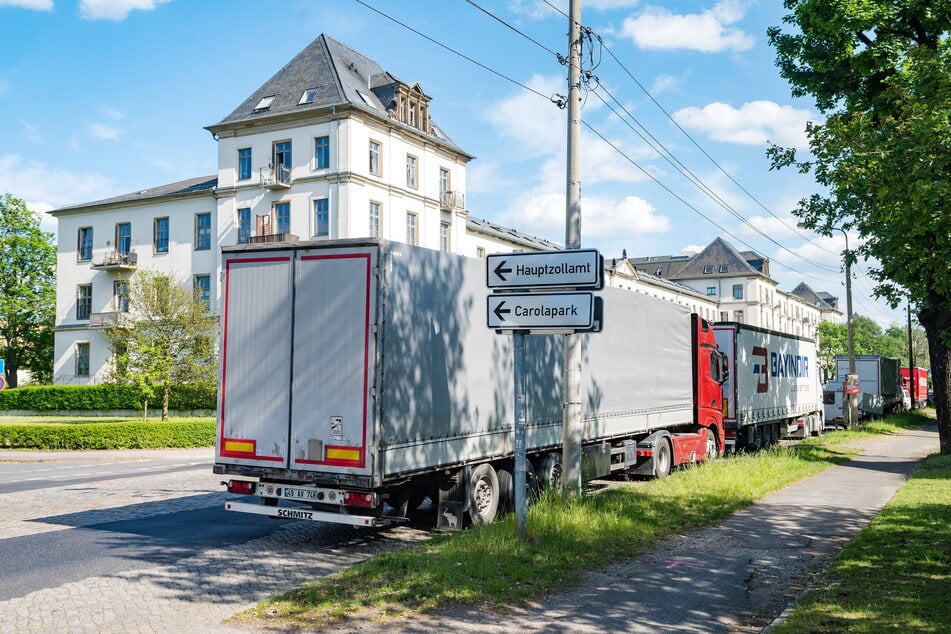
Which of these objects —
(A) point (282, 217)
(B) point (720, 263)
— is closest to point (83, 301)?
(A) point (282, 217)

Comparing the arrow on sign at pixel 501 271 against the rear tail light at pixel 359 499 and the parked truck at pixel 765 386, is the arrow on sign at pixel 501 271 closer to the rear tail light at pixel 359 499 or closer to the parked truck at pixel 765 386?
the rear tail light at pixel 359 499

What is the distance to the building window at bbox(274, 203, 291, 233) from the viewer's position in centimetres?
4584

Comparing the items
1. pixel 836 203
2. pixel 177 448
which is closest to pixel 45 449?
pixel 177 448

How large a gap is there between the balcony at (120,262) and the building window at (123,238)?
449 mm

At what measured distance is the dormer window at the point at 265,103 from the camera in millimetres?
47375

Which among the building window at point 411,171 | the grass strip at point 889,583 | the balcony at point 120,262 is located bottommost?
the grass strip at point 889,583

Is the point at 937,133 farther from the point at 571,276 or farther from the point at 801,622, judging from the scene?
the point at 801,622

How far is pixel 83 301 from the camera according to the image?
54.8 m

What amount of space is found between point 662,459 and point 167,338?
25.1 m

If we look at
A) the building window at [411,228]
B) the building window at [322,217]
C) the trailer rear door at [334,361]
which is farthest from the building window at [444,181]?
the trailer rear door at [334,361]

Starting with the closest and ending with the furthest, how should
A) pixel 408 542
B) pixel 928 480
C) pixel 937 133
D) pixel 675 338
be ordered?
pixel 937 133 → pixel 408 542 → pixel 928 480 → pixel 675 338

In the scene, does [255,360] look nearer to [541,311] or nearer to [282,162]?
[541,311]

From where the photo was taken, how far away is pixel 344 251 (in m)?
8.85

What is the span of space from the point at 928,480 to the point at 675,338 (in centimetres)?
547
